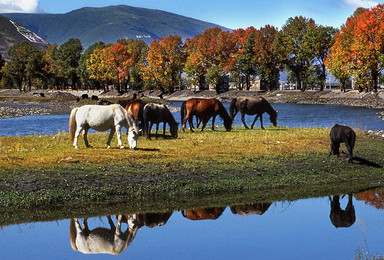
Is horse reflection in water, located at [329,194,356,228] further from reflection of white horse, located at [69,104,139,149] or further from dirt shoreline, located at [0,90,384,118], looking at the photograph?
dirt shoreline, located at [0,90,384,118]

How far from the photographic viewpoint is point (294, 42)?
94500 mm

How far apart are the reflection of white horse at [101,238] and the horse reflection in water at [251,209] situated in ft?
10.2

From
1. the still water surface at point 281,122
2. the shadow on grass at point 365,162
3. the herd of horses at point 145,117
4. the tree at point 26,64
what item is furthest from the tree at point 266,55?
the shadow on grass at point 365,162

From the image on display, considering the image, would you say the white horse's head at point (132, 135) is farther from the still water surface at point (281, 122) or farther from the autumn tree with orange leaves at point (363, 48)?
the autumn tree with orange leaves at point (363, 48)

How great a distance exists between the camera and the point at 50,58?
480 feet

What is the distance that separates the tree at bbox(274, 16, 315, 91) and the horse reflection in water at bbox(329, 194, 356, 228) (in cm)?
7950

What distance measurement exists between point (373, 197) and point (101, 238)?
360 inches

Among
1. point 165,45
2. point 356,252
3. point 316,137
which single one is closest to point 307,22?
point 165,45

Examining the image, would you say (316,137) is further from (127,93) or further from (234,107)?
(127,93)

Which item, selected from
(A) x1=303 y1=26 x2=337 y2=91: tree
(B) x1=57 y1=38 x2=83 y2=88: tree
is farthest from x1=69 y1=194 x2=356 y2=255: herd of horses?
(B) x1=57 y1=38 x2=83 y2=88: tree

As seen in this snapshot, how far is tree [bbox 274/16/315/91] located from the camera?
93.9 metres

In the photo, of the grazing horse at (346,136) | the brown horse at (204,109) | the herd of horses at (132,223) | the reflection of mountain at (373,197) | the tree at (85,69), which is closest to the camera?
the herd of horses at (132,223)

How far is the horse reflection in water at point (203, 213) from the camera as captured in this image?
45.2 feet

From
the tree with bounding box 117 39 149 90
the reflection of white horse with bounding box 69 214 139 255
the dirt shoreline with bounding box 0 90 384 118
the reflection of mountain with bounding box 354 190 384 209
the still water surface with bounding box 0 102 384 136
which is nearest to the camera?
the reflection of white horse with bounding box 69 214 139 255
